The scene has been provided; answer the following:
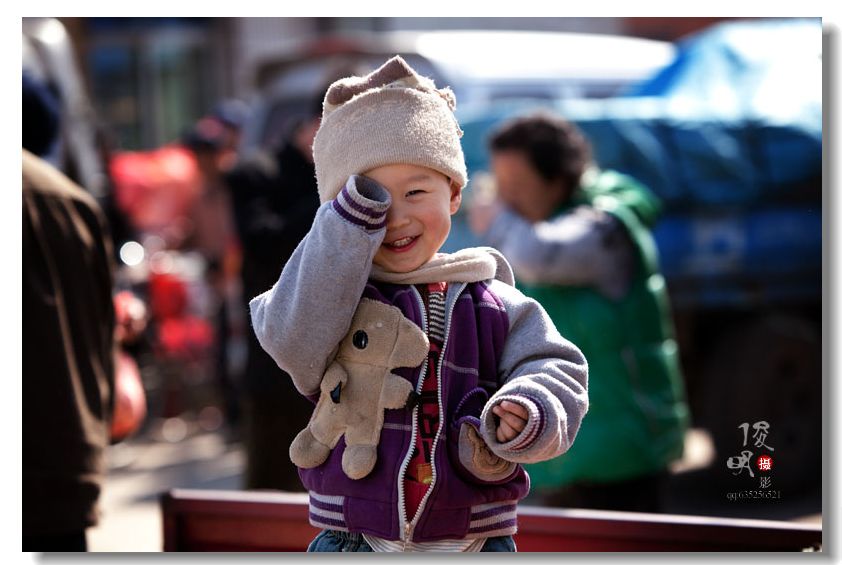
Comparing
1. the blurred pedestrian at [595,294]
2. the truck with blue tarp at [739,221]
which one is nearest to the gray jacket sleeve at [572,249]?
the blurred pedestrian at [595,294]

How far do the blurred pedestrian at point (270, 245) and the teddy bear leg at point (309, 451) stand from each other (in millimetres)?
1646

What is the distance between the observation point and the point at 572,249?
167 inches

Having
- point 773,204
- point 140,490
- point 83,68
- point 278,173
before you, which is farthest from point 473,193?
point 83,68

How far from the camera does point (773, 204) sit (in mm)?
5918

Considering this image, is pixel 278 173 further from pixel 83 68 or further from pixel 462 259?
pixel 83 68

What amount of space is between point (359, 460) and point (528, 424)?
333 millimetres

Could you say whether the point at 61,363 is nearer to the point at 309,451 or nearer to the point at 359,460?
the point at 309,451

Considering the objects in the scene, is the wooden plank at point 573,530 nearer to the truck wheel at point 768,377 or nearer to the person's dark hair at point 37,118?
the person's dark hair at point 37,118

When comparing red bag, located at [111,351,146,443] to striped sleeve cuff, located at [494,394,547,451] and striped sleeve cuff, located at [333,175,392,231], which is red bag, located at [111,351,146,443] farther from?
striped sleeve cuff, located at [494,394,547,451]

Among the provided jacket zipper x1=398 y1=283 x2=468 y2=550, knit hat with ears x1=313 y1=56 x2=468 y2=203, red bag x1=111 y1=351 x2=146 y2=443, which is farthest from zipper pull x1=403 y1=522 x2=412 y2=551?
red bag x1=111 y1=351 x2=146 y2=443

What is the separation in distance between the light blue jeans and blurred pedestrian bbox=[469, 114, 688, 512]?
163 centimetres

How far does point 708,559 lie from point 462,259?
1.28m

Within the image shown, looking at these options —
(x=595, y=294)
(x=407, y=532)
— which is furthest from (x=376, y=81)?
(x=595, y=294)

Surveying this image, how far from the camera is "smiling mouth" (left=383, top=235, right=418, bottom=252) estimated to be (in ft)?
8.25
